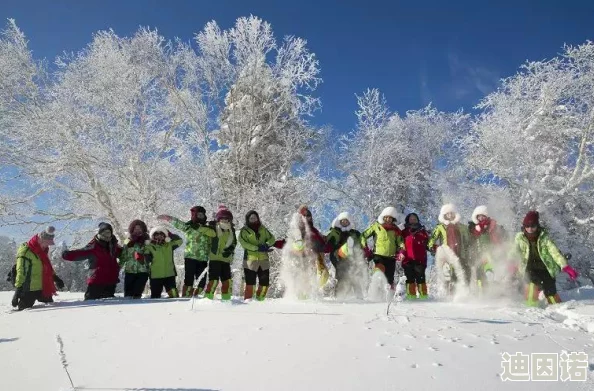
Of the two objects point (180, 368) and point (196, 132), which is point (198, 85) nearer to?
point (196, 132)

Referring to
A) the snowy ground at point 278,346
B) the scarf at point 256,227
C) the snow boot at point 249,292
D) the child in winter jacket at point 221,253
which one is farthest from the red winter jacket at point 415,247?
the child in winter jacket at point 221,253

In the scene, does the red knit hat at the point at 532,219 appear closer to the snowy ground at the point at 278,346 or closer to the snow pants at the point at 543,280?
the snow pants at the point at 543,280

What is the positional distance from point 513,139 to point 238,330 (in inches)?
588

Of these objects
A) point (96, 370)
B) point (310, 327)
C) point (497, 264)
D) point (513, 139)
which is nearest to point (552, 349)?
point (310, 327)

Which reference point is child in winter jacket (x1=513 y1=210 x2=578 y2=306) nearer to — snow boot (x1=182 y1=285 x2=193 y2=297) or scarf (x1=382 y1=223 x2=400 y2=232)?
scarf (x1=382 y1=223 x2=400 y2=232)

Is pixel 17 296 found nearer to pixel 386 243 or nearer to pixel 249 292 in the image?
pixel 249 292

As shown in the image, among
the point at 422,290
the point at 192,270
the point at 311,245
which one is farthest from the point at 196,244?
the point at 422,290

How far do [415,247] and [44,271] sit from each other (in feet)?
20.3

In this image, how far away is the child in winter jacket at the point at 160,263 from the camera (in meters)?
7.65

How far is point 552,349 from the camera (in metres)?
3.51

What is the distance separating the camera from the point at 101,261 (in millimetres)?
7551

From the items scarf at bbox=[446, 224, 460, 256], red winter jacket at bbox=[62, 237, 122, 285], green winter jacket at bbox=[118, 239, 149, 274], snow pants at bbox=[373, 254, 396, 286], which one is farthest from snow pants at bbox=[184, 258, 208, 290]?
scarf at bbox=[446, 224, 460, 256]

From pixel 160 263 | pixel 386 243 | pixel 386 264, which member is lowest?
pixel 160 263

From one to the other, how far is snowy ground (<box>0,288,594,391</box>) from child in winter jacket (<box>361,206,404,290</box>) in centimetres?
246
